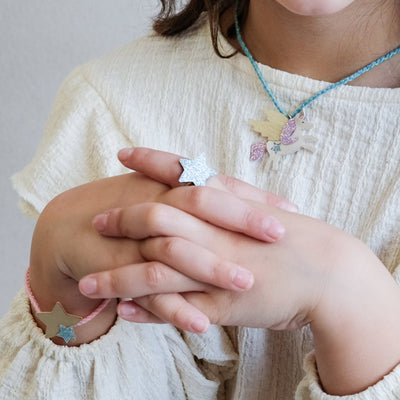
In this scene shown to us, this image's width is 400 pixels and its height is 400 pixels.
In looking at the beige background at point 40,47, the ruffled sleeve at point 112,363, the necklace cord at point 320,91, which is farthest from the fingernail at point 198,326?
the beige background at point 40,47

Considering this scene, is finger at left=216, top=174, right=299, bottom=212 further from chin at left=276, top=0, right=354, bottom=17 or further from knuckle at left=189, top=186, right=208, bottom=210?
chin at left=276, top=0, right=354, bottom=17

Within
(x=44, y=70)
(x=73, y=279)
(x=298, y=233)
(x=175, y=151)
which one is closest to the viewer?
(x=298, y=233)

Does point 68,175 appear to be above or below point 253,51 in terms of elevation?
below

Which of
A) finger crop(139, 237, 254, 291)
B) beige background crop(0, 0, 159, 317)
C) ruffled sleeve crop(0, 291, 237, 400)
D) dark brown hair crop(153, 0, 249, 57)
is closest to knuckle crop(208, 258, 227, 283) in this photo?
finger crop(139, 237, 254, 291)

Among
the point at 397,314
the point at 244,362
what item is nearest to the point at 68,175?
the point at 244,362

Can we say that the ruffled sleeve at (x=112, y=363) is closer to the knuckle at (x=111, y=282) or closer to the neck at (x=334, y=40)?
the knuckle at (x=111, y=282)

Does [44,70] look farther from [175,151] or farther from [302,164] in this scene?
[302,164]

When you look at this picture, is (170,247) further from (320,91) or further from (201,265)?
(320,91)
